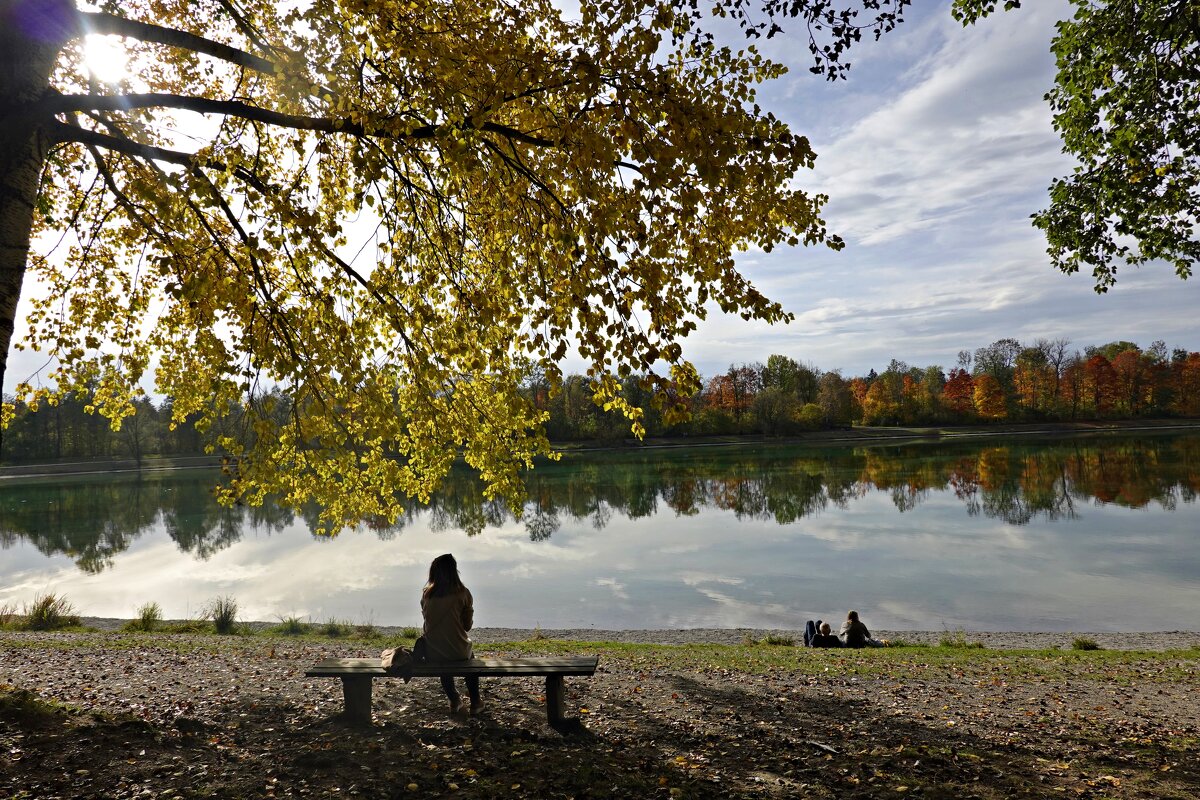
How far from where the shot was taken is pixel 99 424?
71375mm

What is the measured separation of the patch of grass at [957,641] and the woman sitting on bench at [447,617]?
930cm

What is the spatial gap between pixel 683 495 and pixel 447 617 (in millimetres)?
31313

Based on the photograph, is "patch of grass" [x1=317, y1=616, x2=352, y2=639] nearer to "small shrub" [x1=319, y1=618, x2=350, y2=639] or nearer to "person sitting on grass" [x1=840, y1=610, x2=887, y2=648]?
"small shrub" [x1=319, y1=618, x2=350, y2=639]

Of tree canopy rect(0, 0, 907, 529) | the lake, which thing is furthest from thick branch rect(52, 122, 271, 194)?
the lake

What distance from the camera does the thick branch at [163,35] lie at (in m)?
5.06

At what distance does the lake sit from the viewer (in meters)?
16.0

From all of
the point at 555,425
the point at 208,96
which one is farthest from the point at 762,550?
the point at 555,425

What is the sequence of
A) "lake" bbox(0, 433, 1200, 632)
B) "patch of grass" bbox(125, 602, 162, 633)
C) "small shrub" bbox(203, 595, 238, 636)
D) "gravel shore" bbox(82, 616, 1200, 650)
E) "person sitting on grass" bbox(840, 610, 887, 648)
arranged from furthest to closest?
"lake" bbox(0, 433, 1200, 632), "small shrub" bbox(203, 595, 238, 636), "patch of grass" bbox(125, 602, 162, 633), "gravel shore" bbox(82, 616, 1200, 650), "person sitting on grass" bbox(840, 610, 887, 648)

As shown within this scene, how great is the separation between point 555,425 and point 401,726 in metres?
71.7

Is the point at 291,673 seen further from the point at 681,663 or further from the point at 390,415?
the point at 681,663

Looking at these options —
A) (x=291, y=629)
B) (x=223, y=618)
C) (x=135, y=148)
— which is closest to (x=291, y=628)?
(x=291, y=629)

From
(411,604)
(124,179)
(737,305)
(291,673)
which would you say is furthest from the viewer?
(411,604)

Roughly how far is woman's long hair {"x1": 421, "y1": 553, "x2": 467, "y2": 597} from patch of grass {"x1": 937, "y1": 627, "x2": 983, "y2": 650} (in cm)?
953

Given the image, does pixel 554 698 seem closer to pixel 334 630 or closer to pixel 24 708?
pixel 24 708
